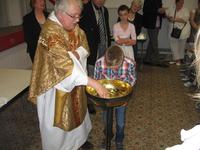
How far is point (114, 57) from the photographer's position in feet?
7.56

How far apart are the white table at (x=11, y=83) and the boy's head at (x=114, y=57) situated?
749mm

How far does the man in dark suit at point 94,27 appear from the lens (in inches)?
128

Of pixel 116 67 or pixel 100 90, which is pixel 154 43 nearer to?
pixel 116 67

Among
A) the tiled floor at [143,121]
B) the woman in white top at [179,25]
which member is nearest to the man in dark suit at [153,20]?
the woman in white top at [179,25]

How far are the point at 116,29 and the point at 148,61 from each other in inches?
89.0

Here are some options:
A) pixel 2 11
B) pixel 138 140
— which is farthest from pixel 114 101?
pixel 2 11

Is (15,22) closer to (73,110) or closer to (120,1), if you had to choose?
(120,1)

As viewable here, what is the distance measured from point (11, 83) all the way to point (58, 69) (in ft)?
2.21

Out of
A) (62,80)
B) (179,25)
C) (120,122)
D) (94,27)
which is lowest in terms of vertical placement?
(120,122)

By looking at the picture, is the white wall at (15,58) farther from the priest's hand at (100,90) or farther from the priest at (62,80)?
the priest's hand at (100,90)

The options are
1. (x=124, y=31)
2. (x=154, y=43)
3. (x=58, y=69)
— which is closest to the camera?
(x=58, y=69)

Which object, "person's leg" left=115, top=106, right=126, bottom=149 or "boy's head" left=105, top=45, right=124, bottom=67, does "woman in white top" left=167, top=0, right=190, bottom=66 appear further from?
"boy's head" left=105, top=45, right=124, bottom=67

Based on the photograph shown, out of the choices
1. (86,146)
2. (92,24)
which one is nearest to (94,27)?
(92,24)

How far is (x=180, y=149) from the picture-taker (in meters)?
0.93
